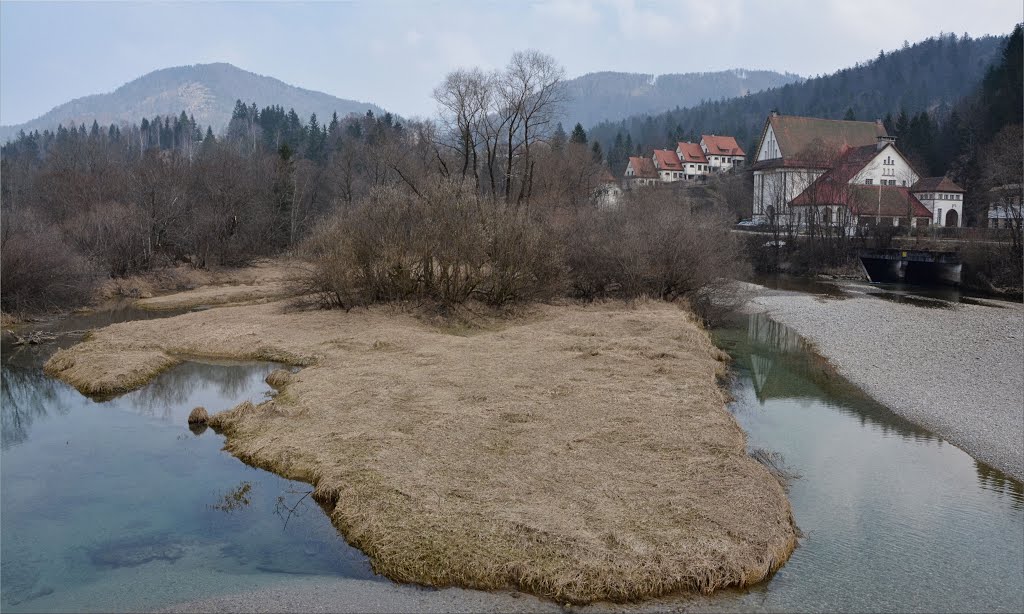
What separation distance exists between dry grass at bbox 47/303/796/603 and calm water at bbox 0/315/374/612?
0.66m

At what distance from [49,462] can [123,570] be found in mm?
5446

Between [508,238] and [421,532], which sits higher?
[508,238]

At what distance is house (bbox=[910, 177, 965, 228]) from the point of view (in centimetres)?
5975

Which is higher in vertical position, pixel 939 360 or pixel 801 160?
pixel 801 160

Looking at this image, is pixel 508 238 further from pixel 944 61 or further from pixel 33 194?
pixel 944 61

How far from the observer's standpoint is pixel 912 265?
4997 centimetres

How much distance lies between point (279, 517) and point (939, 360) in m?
19.9

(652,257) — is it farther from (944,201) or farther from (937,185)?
(944,201)

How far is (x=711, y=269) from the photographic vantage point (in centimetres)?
2814

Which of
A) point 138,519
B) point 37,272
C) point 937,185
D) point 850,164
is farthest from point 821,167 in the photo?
point 138,519

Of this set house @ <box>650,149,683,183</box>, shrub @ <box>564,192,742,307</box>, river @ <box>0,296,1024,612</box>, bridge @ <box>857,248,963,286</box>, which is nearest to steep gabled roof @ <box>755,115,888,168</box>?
house @ <box>650,149,683,183</box>

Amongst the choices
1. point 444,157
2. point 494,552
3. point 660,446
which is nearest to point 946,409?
point 660,446

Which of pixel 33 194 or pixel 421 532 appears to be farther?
pixel 33 194

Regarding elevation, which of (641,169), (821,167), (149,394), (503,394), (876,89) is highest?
(876,89)
